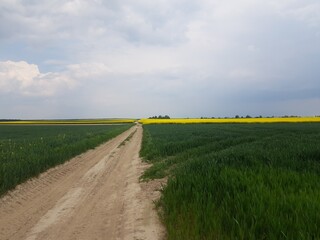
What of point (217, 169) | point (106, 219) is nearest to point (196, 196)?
point (106, 219)

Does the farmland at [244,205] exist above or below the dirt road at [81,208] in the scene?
above

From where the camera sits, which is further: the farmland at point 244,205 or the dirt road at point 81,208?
the dirt road at point 81,208

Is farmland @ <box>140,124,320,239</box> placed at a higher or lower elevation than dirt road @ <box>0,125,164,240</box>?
higher

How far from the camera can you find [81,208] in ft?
26.7

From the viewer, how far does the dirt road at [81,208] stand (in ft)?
21.1

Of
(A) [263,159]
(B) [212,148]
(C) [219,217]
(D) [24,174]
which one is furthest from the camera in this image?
(B) [212,148]

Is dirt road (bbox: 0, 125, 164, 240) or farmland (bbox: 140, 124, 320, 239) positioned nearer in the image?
farmland (bbox: 140, 124, 320, 239)

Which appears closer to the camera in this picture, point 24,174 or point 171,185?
point 171,185

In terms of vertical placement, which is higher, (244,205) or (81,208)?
(244,205)

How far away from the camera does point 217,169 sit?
947cm

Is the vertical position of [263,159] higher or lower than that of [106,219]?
higher

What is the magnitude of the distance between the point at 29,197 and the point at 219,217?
255 inches

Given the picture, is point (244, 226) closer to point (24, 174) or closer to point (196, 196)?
point (196, 196)

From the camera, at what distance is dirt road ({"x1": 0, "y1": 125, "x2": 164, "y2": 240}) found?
6.44 meters
